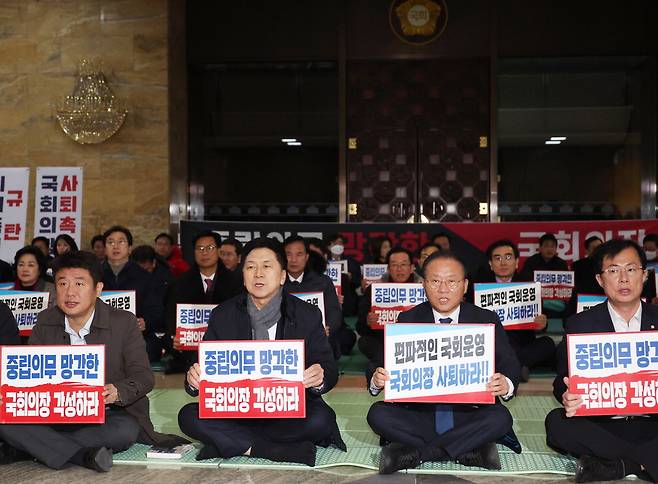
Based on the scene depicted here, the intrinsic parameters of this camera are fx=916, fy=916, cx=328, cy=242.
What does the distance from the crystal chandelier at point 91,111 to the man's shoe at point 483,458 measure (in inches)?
297

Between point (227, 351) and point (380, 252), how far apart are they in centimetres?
560

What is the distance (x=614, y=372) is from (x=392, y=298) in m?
2.70

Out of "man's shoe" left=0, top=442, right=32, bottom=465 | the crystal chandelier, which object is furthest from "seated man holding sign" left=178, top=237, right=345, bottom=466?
the crystal chandelier

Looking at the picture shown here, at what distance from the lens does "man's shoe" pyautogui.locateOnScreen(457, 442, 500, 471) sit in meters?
3.73

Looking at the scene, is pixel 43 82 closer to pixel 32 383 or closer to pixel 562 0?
pixel 562 0

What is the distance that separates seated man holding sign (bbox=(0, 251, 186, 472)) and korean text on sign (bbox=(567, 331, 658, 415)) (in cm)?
174

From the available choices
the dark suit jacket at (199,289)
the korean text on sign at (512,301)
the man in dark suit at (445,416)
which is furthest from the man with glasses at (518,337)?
the man in dark suit at (445,416)

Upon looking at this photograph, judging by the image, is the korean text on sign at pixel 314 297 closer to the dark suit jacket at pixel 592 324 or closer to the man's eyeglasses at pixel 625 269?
the dark suit jacket at pixel 592 324

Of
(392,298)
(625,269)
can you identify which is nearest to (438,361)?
(625,269)

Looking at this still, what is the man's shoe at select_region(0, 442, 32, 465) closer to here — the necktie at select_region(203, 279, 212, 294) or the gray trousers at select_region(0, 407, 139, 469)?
the gray trousers at select_region(0, 407, 139, 469)

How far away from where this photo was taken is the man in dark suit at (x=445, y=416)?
3.69 meters

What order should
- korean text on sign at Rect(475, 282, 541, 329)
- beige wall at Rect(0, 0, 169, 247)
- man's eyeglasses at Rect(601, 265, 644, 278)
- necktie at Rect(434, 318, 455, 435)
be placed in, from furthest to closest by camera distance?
beige wall at Rect(0, 0, 169, 247)
korean text on sign at Rect(475, 282, 541, 329)
necktie at Rect(434, 318, 455, 435)
man's eyeglasses at Rect(601, 265, 644, 278)

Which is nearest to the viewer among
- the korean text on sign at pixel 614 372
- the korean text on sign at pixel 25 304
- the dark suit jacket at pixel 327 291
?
the korean text on sign at pixel 614 372

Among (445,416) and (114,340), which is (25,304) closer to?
(114,340)
